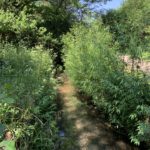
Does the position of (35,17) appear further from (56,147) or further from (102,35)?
(56,147)

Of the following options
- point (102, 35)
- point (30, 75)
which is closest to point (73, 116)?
point (30, 75)

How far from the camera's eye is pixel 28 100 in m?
5.36

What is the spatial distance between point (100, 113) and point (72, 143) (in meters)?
1.97

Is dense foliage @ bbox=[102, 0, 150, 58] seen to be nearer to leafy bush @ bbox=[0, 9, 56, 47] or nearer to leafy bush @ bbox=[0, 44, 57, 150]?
leafy bush @ bbox=[0, 9, 56, 47]

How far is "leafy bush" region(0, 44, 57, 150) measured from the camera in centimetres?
490

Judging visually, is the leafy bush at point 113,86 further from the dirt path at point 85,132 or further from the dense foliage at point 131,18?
the dense foliage at point 131,18

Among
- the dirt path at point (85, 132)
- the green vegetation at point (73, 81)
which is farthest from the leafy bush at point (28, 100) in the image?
the dirt path at point (85, 132)

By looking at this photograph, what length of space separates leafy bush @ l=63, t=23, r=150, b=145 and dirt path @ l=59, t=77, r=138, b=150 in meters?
0.36

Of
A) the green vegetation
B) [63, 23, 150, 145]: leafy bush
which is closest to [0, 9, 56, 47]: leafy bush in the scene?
the green vegetation

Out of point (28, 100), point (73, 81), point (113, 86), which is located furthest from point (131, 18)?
point (28, 100)

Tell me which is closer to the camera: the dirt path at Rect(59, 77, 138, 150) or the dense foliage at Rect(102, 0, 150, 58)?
the dirt path at Rect(59, 77, 138, 150)

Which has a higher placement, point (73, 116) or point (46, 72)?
point (46, 72)

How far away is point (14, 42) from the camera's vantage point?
13.3 metres

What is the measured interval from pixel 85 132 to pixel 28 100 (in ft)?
9.04
